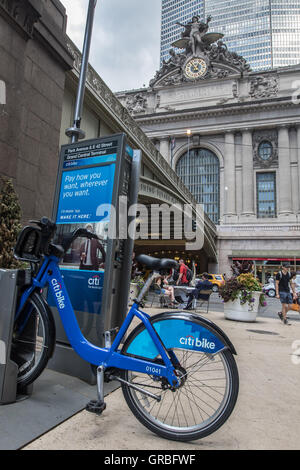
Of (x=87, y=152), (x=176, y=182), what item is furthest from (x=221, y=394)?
(x=176, y=182)

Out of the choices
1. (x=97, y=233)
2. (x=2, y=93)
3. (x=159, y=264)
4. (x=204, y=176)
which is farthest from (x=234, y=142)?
(x=159, y=264)

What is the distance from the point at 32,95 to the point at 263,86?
1872 inches

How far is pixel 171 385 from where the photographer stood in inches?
86.2

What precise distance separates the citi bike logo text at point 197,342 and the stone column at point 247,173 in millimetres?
42553

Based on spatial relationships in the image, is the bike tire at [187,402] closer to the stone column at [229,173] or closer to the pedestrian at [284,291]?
the pedestrian at [284,291]

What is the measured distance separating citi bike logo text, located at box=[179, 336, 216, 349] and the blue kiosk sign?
3.88ft

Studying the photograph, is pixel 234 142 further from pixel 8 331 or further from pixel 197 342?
pixel 8 331

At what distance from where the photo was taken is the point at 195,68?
4931 cm

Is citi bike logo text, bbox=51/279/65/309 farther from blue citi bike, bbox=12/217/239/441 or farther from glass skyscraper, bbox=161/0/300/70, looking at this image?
glass skyscraper, bbox=161/0/300/70

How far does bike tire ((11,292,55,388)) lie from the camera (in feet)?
8.16

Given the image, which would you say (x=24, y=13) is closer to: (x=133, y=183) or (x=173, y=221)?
(x=133, y=183)

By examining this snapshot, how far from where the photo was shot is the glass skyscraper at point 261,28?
109938 mm

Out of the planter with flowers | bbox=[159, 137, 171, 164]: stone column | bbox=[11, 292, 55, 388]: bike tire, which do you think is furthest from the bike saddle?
bbox=[159, 137, 171, 164]: stone column

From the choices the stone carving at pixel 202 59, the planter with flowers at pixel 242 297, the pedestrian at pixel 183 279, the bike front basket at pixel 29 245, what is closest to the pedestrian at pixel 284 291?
the planter with flowers at pixel 242 297
